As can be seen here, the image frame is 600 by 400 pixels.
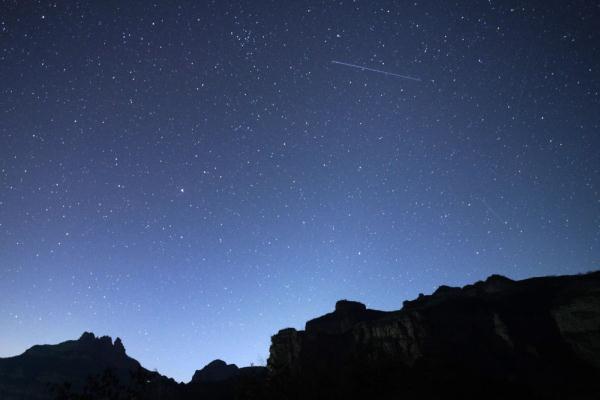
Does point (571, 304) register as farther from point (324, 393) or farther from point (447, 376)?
point (324, 393)

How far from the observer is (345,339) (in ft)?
331

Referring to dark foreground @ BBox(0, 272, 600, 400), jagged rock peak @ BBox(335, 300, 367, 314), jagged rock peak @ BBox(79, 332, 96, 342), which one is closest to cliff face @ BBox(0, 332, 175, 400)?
jagged rock peak @ BBox(79, 332, 96, 342)

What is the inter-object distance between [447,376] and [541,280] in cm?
7057

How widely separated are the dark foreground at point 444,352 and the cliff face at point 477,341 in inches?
8.4

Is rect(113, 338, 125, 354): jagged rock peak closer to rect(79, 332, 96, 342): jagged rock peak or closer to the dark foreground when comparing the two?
rect(79, 332, 96, 342): jagged rock peak

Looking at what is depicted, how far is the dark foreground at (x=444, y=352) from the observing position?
44062 mm

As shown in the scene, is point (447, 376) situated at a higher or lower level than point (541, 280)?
lower

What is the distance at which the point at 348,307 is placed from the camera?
115 metres

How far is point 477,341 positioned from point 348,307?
42.8 m

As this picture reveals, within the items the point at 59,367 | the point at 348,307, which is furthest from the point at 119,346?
the point at 348,307

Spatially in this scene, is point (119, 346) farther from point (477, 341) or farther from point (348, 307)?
point (477, 341)

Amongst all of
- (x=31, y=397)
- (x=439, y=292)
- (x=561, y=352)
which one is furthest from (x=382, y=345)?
(x=31, y=397)

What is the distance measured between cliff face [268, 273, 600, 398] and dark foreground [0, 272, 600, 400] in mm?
214

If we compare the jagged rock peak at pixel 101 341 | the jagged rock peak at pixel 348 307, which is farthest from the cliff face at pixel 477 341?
the jagged rock peak at pixel 101 341
